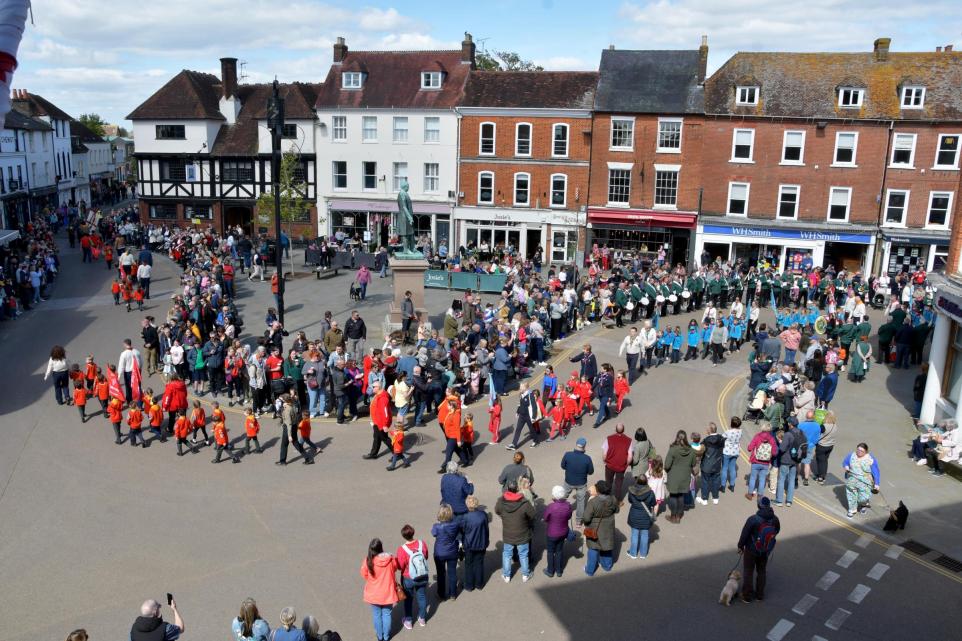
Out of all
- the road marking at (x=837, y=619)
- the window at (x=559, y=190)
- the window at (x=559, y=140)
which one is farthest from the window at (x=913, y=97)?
the road marking at (x=837, y=619)

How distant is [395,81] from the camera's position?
42812mm

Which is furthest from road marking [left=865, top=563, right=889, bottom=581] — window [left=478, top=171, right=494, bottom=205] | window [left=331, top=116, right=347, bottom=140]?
window [left=331, top=116, right=347, bottom=140]

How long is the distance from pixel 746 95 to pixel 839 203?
261 inches

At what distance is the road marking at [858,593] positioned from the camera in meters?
10.5

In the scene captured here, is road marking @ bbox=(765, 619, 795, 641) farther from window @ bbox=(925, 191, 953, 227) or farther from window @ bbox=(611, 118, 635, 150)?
window @ bbox=(611, 118, 635, 150)

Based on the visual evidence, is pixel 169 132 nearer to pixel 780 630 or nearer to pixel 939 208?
pixel 939 208

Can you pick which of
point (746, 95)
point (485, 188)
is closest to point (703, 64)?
point (746, 95)

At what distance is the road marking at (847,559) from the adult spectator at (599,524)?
349 cm

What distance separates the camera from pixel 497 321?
70.6 feet

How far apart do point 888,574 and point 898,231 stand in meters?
28.3

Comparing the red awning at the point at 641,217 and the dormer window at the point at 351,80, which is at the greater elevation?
the dormer window at the point at 351,80

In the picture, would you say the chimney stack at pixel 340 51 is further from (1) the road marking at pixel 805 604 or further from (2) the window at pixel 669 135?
(1) the road marking at pixel 805 604

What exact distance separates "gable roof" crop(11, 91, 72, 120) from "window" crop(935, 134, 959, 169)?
197 ft

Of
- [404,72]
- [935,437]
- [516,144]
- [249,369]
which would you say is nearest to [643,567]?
[935,437]
